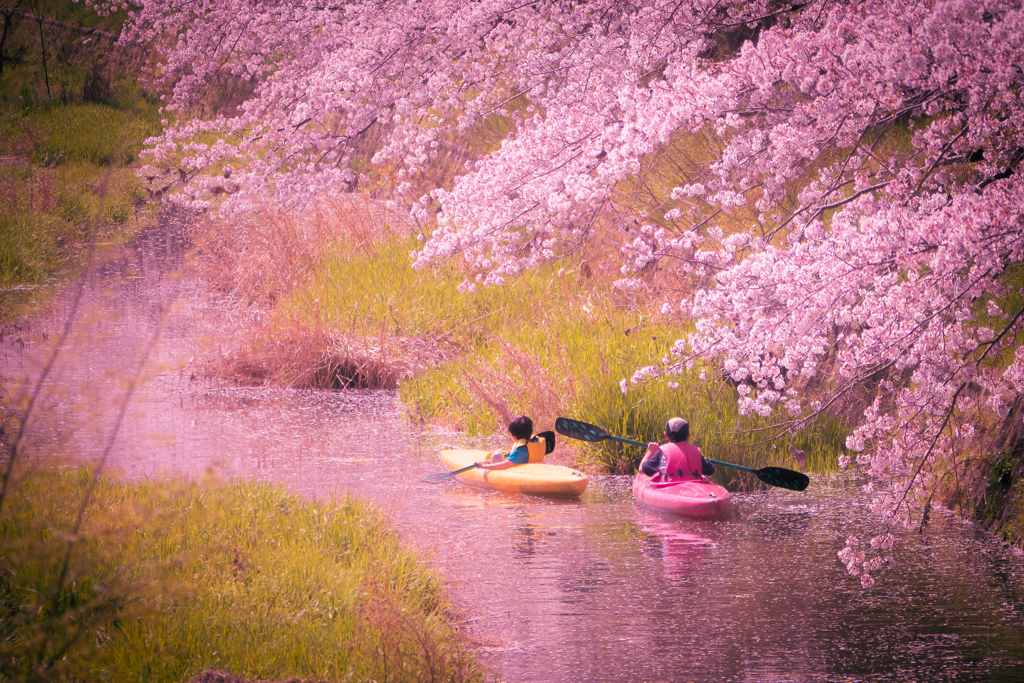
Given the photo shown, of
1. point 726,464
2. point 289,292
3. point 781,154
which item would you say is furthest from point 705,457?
point 289,292

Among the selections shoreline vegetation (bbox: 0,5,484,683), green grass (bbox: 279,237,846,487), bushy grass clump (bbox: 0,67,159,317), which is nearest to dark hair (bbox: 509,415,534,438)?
green grass (bbox: 279,237,846,487)

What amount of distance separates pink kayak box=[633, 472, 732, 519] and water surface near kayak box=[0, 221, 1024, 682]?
0.07 meters

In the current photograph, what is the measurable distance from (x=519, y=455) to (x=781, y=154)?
248 cm

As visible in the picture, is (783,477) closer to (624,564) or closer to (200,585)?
(624,564)

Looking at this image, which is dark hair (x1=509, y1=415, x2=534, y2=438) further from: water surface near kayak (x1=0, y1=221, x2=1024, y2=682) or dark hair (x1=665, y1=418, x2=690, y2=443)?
dark hair (x1=665, y1=418, x2=690, y2=443)

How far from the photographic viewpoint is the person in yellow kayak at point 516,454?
19.4 ft

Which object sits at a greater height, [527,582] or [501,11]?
[501,11]

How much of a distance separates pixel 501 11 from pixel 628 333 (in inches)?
105

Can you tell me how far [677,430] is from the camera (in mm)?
5578

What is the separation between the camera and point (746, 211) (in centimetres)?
825

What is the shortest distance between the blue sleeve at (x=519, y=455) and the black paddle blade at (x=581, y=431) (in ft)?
0.79

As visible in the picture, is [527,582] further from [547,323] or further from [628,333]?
[547,323]

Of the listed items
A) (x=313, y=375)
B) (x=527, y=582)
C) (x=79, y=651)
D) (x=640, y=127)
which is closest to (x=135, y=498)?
(x=79, y=651)

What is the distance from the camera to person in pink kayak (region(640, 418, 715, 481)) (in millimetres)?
5496
